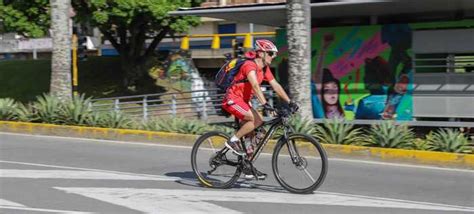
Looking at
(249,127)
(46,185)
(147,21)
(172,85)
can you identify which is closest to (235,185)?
(249,127)

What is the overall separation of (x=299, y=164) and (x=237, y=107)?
38.9 inches

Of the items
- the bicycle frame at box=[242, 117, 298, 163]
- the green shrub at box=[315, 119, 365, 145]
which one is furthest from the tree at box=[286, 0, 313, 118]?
the bicycle frame at box=[242, 117, 298, 163]

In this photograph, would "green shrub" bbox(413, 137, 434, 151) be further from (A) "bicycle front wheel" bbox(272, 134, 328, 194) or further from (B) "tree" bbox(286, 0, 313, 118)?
(A) "bicycle front wheel" bbox(272, 134, 328, 194)

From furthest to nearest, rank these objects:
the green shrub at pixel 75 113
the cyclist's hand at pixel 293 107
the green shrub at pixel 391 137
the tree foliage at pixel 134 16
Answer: the tree foliage at pixel 134 16 → the green shrub at pixel 75 113 → the green shrub at pixel 391 137 → the cyclist's hand at pixel 293 107

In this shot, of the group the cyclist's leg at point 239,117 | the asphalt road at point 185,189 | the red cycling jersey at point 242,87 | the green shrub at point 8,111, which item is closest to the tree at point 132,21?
the green shrub at point 8,111

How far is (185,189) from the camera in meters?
8.11

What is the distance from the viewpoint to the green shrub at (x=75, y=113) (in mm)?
15005

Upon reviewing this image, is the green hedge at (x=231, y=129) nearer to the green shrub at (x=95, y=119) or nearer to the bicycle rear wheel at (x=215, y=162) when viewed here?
the green shrub at (x=95, y=119)

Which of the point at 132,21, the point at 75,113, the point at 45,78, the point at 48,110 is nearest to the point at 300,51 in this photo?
the point at 75,113

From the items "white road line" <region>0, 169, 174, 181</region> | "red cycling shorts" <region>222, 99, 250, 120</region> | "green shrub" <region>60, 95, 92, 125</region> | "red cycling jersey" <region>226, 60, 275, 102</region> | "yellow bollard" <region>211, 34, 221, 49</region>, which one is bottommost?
→ "white road line" <region>0, 169, 174, 181</region>

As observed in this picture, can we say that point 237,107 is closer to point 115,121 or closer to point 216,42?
point 115,121

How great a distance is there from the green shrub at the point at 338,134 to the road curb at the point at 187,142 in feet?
A: 1.20

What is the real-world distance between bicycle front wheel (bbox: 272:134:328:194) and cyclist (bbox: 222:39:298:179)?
0.40 meters

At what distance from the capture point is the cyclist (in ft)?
25.2
